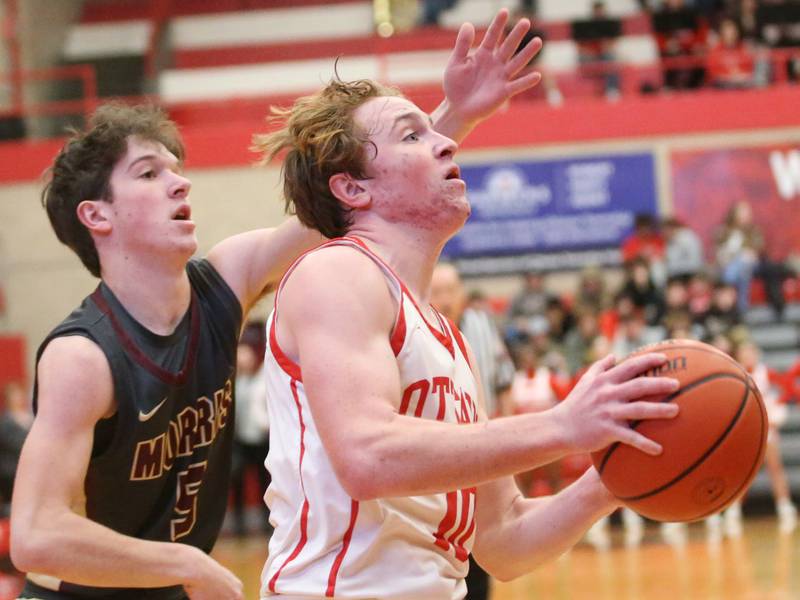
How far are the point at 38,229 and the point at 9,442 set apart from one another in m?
4.76

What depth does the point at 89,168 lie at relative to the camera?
3.52m

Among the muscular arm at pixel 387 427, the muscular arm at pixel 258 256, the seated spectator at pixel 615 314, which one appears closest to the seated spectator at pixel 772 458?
the seated spectator at pixel 615 314

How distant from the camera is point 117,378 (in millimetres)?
3242

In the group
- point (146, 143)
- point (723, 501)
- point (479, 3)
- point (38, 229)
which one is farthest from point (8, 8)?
point (723, 501)

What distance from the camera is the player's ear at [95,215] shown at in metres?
3.47

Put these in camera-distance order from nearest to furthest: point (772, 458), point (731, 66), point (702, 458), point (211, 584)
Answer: point (702, 458)
point (211, 584)
point (772, 458)
point (731, 66)

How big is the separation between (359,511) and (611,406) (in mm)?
655

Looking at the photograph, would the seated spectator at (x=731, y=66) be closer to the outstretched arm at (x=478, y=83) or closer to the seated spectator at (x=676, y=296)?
the seated spectator at (x=676, y=296)

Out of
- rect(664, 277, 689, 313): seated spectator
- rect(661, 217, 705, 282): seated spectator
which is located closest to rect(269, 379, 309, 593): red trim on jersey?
rect(664, 277, 689, 313): seated spectator

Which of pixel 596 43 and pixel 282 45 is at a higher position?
pixel 282 45

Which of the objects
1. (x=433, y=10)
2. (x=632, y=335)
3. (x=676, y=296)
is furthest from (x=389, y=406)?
(x=433, y=10)

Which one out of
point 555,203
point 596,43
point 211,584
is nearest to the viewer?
point 211,584

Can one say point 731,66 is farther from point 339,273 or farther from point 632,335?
point 339,273

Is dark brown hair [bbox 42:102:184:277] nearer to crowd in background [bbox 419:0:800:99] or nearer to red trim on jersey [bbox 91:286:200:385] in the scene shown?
red trim on jersey [bbox 91:286:200:385]
